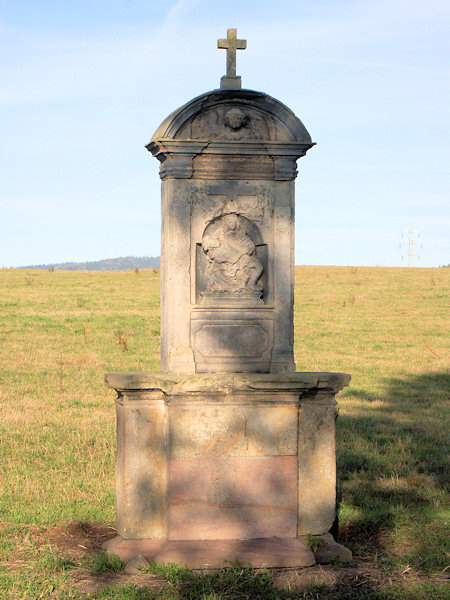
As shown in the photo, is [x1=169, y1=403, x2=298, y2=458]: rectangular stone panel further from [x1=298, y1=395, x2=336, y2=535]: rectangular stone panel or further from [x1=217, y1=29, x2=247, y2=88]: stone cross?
[x1=217, y1=29, x2=247, y2=88]: stone cross

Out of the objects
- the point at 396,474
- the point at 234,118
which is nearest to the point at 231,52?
the point at 234,118

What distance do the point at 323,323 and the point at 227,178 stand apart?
15594mm

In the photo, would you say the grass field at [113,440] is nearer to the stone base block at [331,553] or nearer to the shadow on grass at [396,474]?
the shadow on grass at [396,474]

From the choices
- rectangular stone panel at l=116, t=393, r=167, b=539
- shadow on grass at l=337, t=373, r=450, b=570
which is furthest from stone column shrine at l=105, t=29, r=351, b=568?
shadow on grass at l=337, t=373, r=450, b=570

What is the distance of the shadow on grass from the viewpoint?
255 inches

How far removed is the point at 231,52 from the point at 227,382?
2.77m

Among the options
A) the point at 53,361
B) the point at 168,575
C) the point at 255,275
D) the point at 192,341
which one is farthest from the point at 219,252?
the point at 53,361

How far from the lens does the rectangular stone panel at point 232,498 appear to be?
6.15m

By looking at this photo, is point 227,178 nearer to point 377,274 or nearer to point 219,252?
point 219,252

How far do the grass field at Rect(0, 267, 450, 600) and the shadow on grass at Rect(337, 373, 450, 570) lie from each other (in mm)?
17

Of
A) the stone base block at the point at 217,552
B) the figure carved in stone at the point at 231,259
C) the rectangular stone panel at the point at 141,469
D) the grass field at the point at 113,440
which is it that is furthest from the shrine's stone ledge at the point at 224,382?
the grass field at the point at 113,440

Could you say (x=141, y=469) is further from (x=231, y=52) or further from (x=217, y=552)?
(x=231, y=52)

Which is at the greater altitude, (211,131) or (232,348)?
(211,131)

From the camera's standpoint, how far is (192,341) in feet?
21.1
